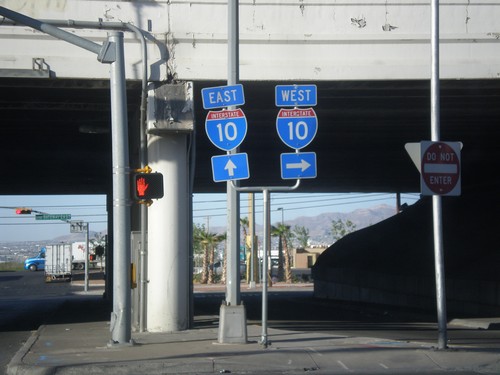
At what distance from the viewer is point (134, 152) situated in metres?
21.9

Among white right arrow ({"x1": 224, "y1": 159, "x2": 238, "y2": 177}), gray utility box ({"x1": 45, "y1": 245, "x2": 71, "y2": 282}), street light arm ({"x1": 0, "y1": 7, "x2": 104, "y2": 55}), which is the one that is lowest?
gray utility box ({"x1": 45, "y1": 245, "x2": 71, "y2": 282})

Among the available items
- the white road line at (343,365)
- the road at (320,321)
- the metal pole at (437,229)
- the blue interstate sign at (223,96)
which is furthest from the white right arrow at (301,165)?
the road at (320,321)

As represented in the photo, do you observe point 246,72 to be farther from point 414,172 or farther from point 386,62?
point 414,172

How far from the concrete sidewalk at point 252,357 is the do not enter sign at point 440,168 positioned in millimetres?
2690

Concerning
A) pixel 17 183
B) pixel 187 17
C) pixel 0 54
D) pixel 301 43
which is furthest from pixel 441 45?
pixel 17 183

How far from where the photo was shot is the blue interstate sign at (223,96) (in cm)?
1451

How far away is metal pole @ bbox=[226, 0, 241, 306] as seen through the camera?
14789 mm

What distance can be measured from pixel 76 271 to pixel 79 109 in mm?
73662

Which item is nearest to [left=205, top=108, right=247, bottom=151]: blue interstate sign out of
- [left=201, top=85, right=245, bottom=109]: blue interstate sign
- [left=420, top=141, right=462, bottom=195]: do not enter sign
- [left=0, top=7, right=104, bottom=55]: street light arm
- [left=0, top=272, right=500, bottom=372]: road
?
[left=201, top=85, right=245, bottom=109]: blue interstate sign

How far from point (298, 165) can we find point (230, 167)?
4.01 feet

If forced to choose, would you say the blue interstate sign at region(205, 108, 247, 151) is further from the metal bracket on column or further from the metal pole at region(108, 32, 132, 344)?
the metal bracket on column

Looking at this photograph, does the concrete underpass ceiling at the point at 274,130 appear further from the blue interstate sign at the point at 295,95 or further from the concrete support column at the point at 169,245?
the blue interstate sign at the point at 295,95

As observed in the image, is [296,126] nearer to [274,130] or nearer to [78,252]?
[274,130]

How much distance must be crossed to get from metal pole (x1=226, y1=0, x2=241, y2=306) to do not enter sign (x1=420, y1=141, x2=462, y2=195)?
3286mm
